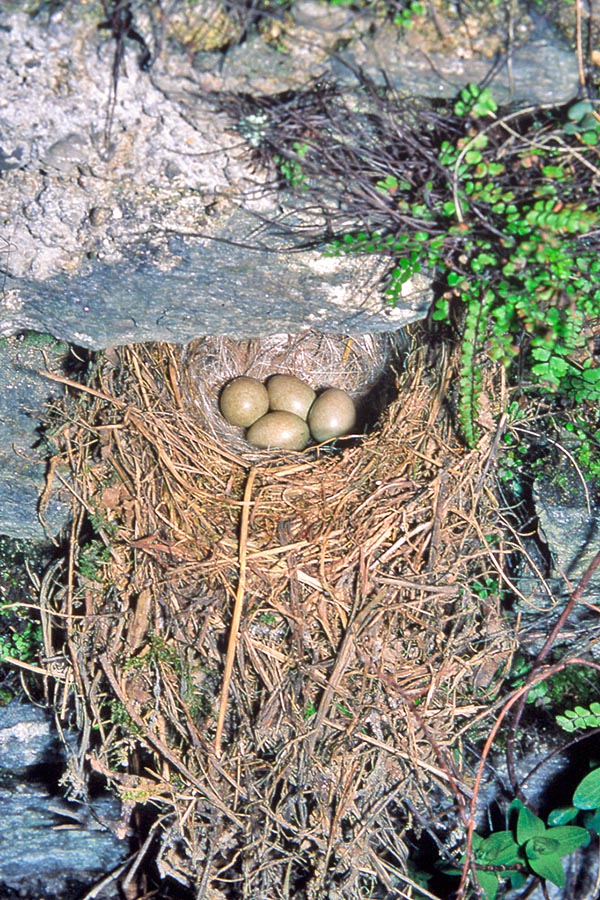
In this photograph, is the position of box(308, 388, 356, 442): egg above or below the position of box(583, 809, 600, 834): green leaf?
above

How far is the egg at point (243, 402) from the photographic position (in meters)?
3.04

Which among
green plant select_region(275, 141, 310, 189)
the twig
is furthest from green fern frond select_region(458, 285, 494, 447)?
the twig

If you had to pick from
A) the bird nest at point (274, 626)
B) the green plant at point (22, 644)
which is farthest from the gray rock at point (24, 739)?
the bird nest at point (274, 626)

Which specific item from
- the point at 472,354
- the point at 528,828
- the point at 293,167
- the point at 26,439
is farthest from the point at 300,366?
the point at 528,828

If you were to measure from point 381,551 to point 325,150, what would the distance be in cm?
120

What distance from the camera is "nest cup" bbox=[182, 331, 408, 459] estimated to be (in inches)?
116

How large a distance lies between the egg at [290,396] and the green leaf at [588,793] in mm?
1735

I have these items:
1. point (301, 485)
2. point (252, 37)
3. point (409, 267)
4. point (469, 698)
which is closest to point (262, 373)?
point (301, 485)

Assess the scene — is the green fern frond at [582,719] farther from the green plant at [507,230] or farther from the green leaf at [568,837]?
the green plant at [507,230]

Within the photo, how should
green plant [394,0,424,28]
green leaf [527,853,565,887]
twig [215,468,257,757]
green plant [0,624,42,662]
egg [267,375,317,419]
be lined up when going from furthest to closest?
egg [267,375,317,419] → green plant [0,624,42,662] → green leaf [527,853,565,887] → twig [215,468,257,757] → green plant [394,0,424,28]

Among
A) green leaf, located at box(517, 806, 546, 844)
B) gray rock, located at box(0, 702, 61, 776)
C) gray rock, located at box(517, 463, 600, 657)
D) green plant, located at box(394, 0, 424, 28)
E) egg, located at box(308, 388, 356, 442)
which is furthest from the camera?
egg, located at box(308, 388, 356, 442)

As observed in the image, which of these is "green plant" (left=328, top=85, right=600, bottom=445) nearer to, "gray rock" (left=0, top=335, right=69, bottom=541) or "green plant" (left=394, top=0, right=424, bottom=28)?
"green plant" (left=394, top=0, right=424, bottom=28)

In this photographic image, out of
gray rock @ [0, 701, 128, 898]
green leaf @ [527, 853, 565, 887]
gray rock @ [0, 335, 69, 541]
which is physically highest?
gray rock @ [0, 335, 69, 541]

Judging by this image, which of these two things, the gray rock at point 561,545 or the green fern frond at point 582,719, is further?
the green fern frond at point 582,719
